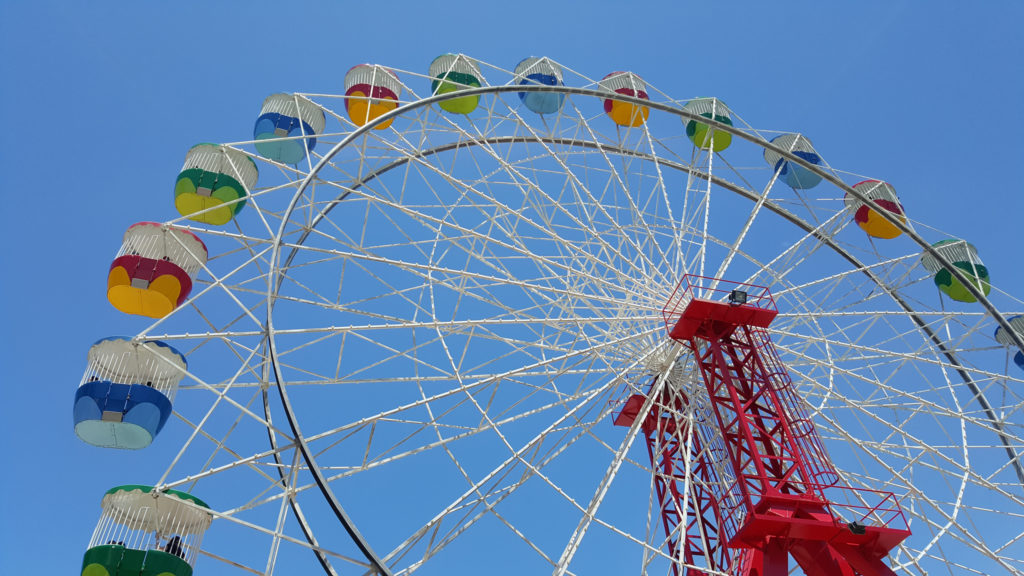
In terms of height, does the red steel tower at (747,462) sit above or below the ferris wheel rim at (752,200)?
below

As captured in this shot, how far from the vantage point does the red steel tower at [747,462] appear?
11.9m

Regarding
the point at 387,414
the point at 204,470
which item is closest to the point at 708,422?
the point at 387,414

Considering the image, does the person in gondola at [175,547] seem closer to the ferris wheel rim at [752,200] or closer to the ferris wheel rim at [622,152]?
the ferris wheel rim at [622,152]

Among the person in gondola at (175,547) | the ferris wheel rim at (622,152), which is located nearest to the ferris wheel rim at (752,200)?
the ferris wheel rim at (622,152)

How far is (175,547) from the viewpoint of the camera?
11.9 metres

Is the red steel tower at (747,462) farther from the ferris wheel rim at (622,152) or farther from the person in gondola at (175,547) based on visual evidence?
the person in gondola at (175,547)

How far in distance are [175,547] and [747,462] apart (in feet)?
27.5

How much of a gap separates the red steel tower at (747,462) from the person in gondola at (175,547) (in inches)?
284

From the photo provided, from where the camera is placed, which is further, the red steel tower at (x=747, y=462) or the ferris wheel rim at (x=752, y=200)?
Answer: the ferris wheel rim at (x=752, y=200)

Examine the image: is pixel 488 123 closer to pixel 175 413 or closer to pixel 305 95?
pixel 305 95

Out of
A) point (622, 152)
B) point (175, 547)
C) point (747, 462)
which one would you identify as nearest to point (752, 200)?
point (622, 152)

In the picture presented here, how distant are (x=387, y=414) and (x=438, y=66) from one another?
27.6 feet

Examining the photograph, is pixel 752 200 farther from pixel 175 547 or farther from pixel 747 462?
pixel 175 547

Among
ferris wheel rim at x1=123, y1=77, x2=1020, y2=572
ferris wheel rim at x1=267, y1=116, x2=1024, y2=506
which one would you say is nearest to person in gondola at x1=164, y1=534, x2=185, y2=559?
ferris wheel rim at x1=123, y1=77, x2=1020, y2=572
